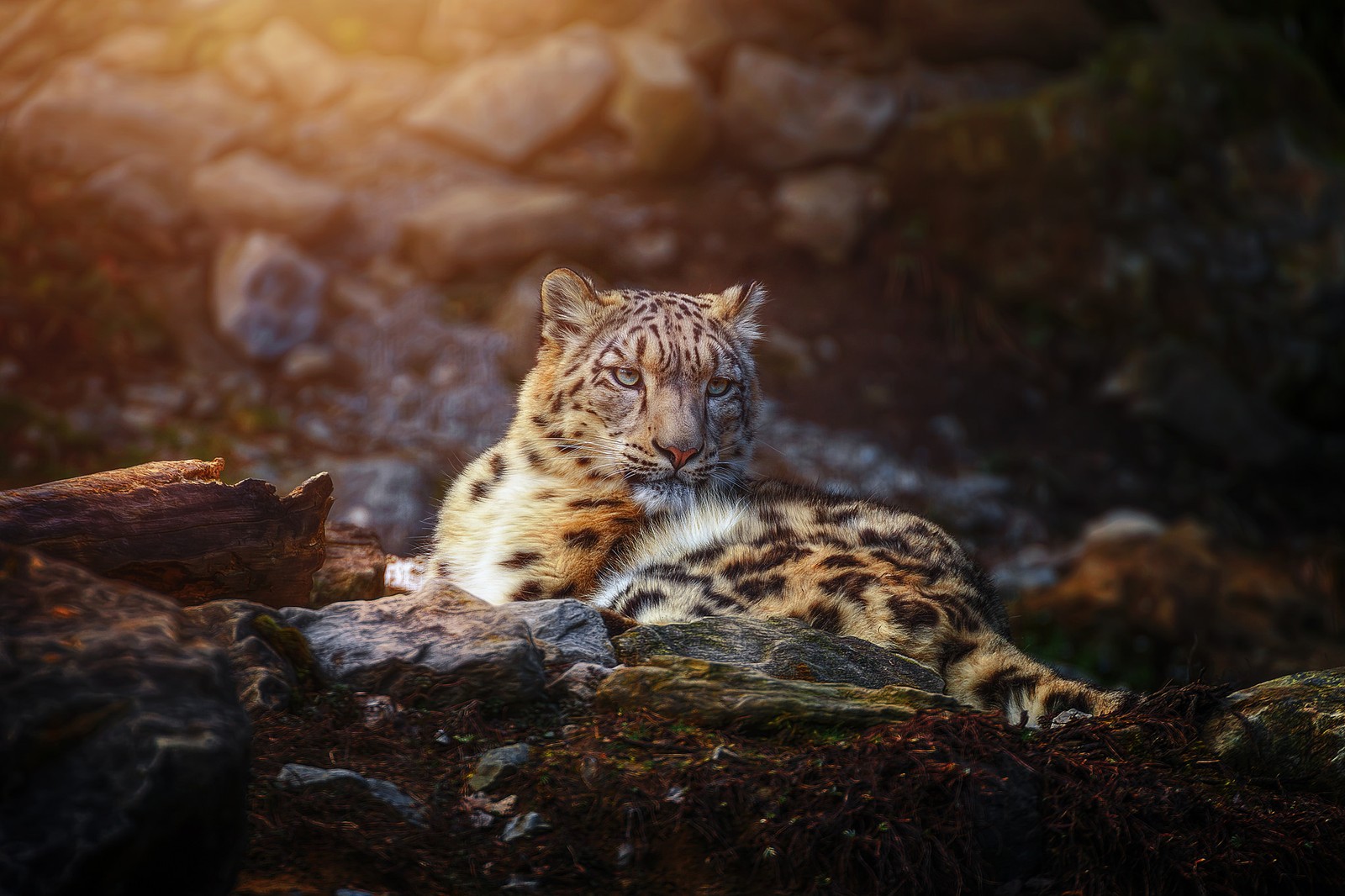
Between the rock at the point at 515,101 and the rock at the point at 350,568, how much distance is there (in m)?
10.7

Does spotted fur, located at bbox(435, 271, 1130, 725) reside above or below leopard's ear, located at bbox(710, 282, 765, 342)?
below

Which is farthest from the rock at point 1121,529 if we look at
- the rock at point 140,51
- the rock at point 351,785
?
the rock at point 140,51

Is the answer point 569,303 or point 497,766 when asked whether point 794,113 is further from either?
point 497,766

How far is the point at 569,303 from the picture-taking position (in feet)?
20.7

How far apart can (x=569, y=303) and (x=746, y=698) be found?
3.05 meters

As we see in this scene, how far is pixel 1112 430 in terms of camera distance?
15.1 meters

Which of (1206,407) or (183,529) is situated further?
(1206,407)

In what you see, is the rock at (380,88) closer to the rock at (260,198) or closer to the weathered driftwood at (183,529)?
the rock at (260,198)

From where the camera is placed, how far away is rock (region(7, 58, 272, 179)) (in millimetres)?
14336

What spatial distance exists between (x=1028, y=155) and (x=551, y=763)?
14.0 m

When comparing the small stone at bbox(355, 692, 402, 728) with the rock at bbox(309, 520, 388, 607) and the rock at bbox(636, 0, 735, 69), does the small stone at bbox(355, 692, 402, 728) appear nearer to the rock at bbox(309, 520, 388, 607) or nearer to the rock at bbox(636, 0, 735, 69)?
the rock at bbox(309, 520, 388, 607)

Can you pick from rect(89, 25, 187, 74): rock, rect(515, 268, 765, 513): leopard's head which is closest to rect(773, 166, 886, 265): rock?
rect(89, 25, 187, 74): rock

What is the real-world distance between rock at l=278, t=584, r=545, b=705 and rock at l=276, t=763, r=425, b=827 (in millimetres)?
523

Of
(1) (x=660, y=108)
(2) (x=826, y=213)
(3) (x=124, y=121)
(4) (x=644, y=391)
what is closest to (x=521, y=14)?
(1) (x=660, y=108)
